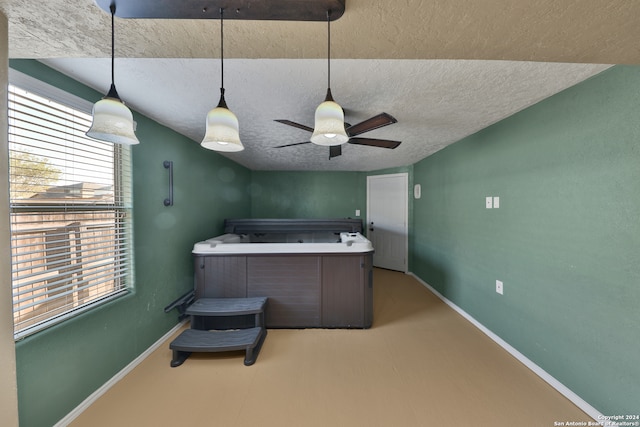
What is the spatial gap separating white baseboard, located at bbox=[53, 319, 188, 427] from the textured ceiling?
1.96m

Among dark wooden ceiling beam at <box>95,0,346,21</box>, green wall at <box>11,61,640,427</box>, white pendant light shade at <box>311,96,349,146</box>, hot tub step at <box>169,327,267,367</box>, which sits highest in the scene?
dark wooden ceiling beam at <box>95,0,346,21</box>

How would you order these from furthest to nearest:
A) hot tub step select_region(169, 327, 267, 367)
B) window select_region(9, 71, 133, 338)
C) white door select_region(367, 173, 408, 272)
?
1. white door select_region(367, 173, 408, 272)
2. hot tub step select_region(169, 327, 267, 367)
3. window select_region(9, 71, 133, 338)

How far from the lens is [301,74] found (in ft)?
4.64

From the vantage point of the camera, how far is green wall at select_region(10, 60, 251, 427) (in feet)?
4.03

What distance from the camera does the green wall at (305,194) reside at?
16.1 ft

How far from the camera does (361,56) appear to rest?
104 cm

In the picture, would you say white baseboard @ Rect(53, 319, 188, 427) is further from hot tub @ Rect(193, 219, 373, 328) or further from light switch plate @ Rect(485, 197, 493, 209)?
light switch plate @ Rect(485, 197, 493, 209)

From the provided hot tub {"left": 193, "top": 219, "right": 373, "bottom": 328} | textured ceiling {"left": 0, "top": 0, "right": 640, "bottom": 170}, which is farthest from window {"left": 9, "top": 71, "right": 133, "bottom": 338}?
hot tub {"left": 193, "top": 219, "right": 373, "bottom": 328}

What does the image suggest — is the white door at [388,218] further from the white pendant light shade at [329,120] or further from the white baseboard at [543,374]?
the white pendant light shade at [329,120]

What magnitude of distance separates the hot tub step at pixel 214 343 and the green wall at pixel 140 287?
0.33 meters

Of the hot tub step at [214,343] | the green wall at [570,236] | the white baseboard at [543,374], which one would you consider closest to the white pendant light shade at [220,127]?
the hot tub step at [214,343]

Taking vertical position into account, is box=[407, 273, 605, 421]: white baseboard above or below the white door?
below

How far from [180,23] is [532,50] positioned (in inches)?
57.0

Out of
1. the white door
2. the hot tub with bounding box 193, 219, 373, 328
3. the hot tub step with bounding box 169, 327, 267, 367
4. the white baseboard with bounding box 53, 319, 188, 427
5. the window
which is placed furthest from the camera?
the white door
